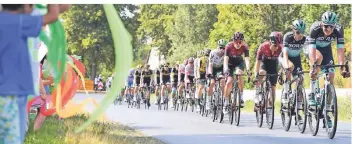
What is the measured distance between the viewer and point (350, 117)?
24.4 ft

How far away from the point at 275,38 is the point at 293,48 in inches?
9.3

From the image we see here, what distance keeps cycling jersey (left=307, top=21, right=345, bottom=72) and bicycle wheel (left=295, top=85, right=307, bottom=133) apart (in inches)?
22.9

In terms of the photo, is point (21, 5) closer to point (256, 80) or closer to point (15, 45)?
point (15, 45)

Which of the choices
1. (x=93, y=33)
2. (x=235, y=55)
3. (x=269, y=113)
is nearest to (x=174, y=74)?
(x=235, y=55)

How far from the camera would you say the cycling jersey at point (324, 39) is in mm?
6199

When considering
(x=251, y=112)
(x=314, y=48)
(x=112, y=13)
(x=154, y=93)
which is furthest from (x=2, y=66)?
(x=154, y=93)

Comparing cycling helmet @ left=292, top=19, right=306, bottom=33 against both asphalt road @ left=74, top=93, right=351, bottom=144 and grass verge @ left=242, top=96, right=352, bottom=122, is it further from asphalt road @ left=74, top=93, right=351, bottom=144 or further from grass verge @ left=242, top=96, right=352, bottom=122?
asphalt road @ left=74, top=93, right=351, bottom=144

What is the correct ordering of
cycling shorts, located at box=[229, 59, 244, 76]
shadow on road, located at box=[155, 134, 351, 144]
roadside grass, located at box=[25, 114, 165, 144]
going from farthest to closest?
cycling shorts, located at box=[229, 59, 244, 76] < shadow on road, located at box=[155, 134, 351, 144] < roadside grass, located at box=[25, 114, 165, 144]

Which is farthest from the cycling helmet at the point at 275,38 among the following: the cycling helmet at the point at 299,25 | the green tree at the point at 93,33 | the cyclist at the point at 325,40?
the green tree at the point at 93,33

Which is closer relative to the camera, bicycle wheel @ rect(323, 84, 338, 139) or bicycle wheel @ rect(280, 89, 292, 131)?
bicycle wheel @ rect(323, 84, 338, 139)

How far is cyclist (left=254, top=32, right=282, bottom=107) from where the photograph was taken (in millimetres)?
7059

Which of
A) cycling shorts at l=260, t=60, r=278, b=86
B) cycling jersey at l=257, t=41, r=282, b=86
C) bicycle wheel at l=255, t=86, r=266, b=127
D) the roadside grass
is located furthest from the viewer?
bicycle wheel at l=255, t=86, r=266, b=127

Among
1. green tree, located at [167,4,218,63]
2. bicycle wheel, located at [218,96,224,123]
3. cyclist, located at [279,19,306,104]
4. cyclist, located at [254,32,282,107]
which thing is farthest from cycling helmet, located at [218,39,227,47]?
bicycle wheel, located at [218,96,224,123]

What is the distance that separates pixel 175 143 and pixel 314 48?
141 centimetres
